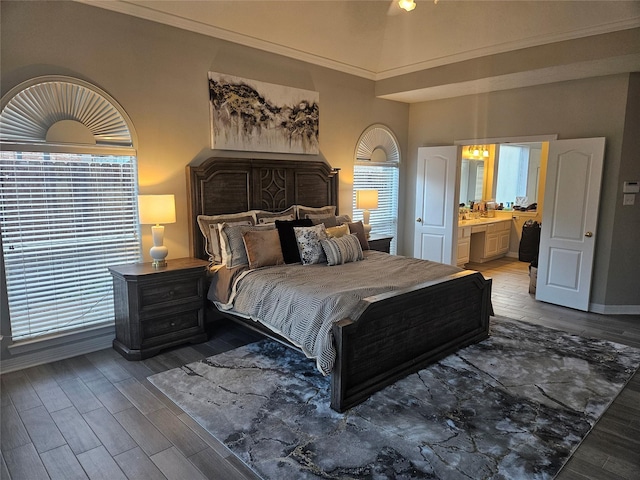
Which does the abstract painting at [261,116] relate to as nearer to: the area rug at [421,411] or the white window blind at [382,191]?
the white window blind at [382,191]

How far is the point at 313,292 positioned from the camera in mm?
3121

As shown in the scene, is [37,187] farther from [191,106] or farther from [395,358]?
[395,358]

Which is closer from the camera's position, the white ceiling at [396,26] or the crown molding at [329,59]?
the crown molding at [329,59]

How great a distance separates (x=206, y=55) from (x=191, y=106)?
53 cm

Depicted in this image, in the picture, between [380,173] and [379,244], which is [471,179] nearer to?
[380,173]

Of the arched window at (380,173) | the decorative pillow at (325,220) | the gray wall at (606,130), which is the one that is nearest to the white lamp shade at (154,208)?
the decorative pillow at (325,220)

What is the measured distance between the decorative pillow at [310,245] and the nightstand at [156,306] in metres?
0.91

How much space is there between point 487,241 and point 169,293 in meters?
5.89

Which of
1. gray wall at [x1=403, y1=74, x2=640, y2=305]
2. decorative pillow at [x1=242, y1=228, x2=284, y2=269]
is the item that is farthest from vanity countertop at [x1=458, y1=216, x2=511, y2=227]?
decorative pillow at [x1=242, y1=228, x2=284, y2=269]

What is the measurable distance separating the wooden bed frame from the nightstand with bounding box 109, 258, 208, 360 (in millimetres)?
370

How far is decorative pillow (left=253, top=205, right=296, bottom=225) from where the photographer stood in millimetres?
4488

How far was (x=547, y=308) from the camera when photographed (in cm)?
508

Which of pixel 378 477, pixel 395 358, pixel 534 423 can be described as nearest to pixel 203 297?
pixel 395 358

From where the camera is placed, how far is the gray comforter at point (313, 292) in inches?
114
